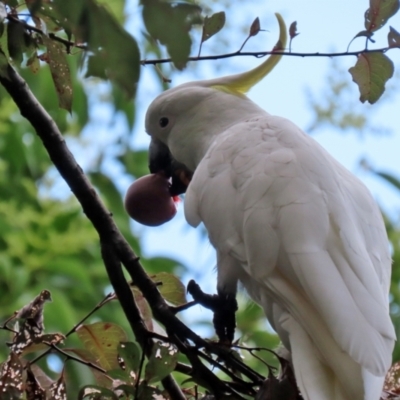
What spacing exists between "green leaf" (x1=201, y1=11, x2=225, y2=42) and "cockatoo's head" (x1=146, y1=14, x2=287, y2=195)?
58cm

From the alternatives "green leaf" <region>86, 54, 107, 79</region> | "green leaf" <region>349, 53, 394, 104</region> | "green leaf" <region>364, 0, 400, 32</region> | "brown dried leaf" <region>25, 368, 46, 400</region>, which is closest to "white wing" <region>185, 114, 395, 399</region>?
"green leaf" <region>349, 53, 394, 104</region>

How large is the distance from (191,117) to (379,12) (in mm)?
857

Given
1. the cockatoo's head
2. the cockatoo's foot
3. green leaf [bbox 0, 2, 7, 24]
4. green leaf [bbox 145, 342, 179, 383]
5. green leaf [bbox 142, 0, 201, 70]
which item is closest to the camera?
green leaf [bbox 142, 0, 201, 70]

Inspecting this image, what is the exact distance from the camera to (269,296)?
157cm

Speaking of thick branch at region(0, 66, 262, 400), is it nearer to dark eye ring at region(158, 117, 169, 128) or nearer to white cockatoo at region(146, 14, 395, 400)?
white cockatoo at region(146, 14, 395, 400)

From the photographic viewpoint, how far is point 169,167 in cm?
221

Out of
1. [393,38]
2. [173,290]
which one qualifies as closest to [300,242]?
[173,290]

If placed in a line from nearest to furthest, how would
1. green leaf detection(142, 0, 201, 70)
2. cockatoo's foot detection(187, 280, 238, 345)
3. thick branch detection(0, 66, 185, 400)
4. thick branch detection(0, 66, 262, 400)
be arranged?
green leaf detection(142, 0, 201, 70) < thick branch detection(0, 66, 262, 400) < thick branch detection(0, 66, 185, 400) < cockatoo's foot detection(187, 280, 238, 345)

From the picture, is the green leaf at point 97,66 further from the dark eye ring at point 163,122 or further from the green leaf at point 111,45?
the dark eye ring at point 163,122

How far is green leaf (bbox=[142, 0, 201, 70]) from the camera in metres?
0.57

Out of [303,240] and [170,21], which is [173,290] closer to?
[303,240]

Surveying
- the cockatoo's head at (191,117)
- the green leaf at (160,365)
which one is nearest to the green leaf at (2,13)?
the green leaf at (160,365)

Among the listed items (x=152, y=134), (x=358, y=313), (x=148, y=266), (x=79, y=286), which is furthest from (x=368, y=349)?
(x=148, y=266)

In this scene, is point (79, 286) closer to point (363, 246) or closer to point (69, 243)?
point (69, 243)
